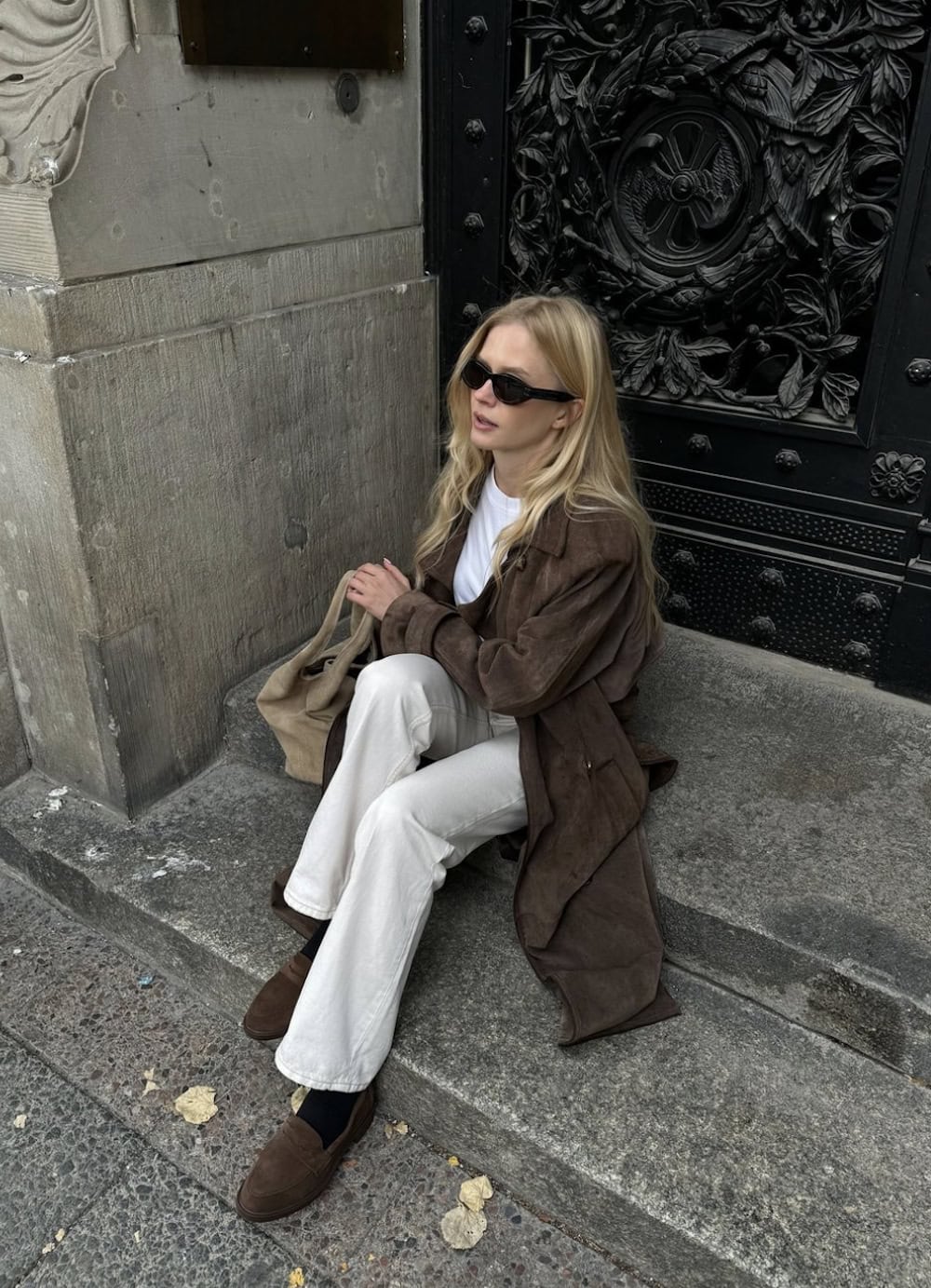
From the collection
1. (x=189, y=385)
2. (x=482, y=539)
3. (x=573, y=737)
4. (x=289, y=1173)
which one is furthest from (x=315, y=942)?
(x=189, y=385)

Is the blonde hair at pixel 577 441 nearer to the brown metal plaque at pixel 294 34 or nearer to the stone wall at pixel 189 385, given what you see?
the stone wall at pixel 189 385

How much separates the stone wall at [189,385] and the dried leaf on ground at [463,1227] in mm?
1427

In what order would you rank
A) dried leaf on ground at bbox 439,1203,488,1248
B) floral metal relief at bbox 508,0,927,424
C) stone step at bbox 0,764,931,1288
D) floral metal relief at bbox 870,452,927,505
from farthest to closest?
floral metal relief at bbox 870,452,927,505 → floral metal relief at bbox 508,0,927,424 → dried leaf on ground at bbox 439,1203,488,1248 → stone step at bbox 0,764,931,1288

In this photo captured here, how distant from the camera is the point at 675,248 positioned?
9.71ft

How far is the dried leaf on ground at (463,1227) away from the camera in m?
2.02

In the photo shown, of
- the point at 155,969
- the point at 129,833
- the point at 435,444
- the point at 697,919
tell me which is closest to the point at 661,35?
the point at 435,444

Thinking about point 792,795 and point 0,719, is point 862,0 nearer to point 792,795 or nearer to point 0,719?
point 792,795

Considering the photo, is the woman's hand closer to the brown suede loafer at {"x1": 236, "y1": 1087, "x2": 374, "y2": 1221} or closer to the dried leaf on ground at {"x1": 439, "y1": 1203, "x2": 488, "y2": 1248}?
the brown suede loafer at {"x1": 236, "y1": 1087, "x2": 374, "y2": 1221}

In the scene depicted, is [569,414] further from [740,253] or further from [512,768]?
[740,253]

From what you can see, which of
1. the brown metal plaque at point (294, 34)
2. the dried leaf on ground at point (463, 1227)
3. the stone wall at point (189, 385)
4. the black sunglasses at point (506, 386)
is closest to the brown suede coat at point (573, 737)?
the black sunglasses at point (506, 386)

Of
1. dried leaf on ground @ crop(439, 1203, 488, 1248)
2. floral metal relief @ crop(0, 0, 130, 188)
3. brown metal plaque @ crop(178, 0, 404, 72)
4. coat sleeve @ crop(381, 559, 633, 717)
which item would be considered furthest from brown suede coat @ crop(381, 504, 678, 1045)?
brown metal plaque @ crop(178, 0, 404, 72)

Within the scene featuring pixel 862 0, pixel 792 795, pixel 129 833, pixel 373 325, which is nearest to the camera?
pixel 862 0

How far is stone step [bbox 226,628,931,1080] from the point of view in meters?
2.20

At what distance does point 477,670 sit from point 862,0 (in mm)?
1915
